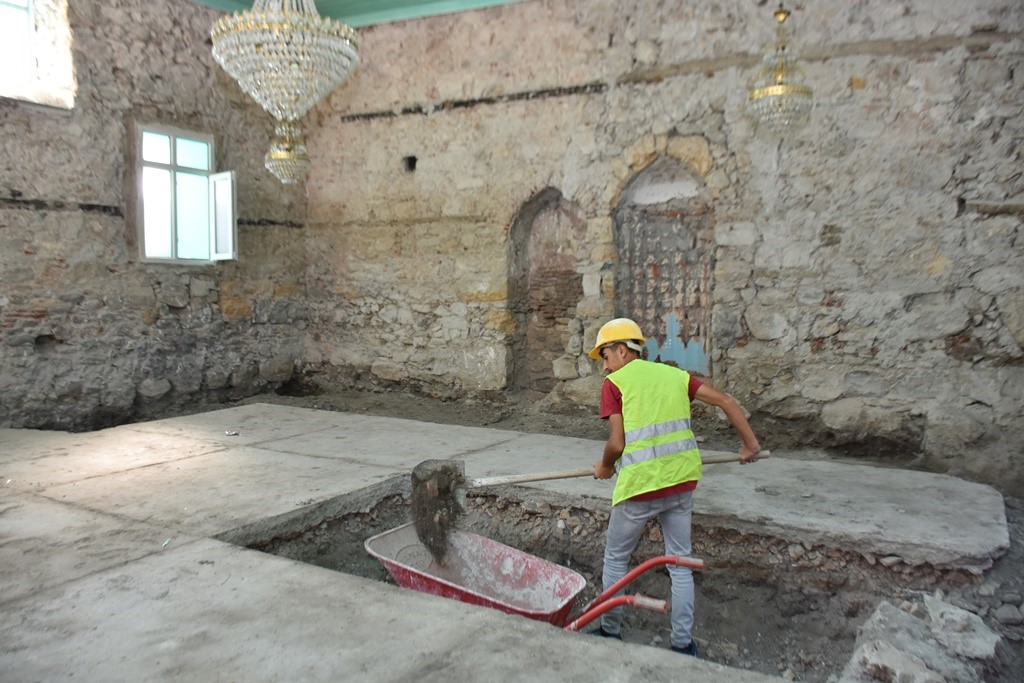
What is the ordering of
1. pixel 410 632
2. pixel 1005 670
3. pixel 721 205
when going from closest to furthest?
pixel 410 632 < pixel 1005 670 < pixel 721 205

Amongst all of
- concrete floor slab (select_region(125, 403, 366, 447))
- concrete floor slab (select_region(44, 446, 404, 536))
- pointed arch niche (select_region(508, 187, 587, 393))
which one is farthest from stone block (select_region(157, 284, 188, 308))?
pointed arch niche (select_region(508, 187, 587, 393))

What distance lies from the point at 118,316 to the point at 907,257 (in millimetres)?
6598

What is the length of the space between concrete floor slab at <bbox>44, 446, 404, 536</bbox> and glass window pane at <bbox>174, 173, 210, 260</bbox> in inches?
122

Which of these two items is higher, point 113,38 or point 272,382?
point 113,38

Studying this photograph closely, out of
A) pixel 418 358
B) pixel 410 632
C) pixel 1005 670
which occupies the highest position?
pixel 418 358

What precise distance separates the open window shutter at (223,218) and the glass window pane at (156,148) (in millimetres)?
450

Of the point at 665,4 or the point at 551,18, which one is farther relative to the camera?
the point at 551,18

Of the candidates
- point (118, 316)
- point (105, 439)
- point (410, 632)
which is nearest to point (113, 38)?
point (118, 316)

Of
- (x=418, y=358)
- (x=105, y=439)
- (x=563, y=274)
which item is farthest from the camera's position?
(x=418, y=358)

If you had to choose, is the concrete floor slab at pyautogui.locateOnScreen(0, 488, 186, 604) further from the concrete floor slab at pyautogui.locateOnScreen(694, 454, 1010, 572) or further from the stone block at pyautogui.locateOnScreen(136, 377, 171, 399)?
the stone block at pyautogui.locateOnScreen(136, 377, 171, 399)

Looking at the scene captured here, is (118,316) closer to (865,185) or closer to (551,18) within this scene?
(551,18)

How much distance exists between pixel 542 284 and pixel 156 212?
369cm

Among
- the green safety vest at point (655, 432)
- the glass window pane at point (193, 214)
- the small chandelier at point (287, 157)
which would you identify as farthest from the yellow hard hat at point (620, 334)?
the glass window pane at point (193, 214)

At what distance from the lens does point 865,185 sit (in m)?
5.54
